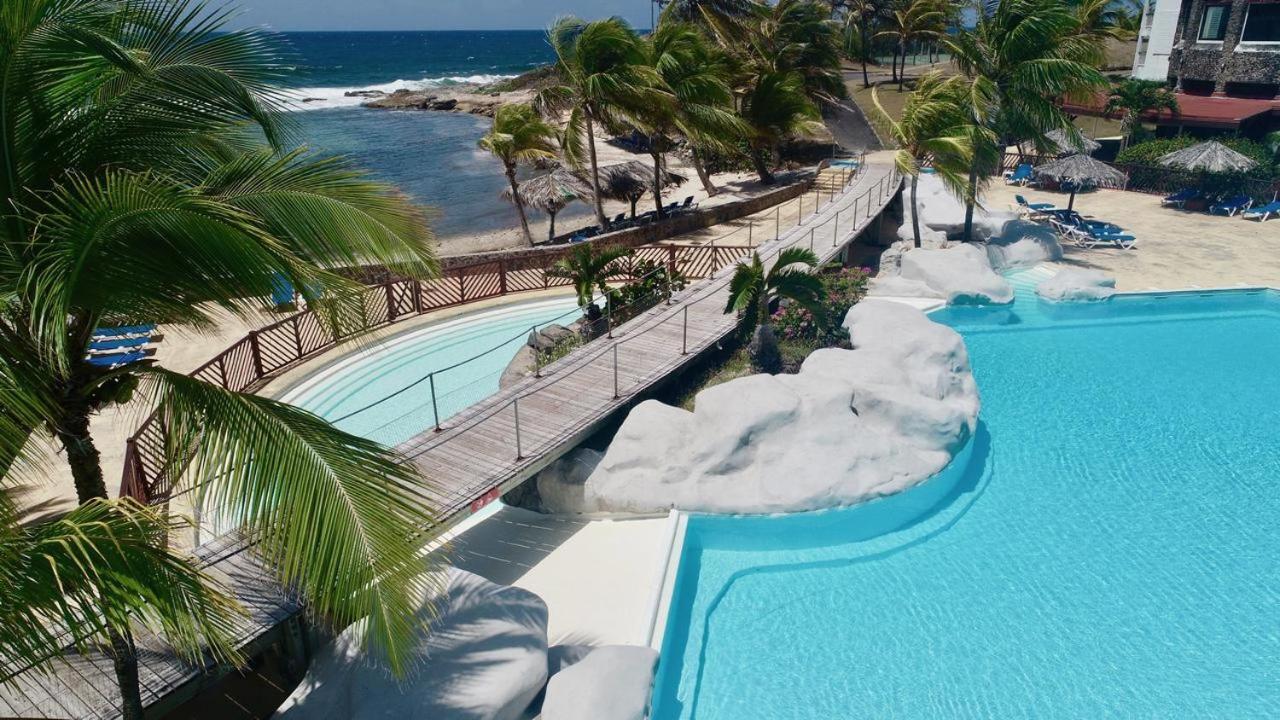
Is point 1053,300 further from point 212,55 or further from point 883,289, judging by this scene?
point 212,55

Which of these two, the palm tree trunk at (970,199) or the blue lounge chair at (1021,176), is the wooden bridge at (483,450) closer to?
the palm tree trunk at (970,199)

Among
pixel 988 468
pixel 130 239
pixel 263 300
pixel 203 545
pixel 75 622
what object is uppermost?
pixel 130 239

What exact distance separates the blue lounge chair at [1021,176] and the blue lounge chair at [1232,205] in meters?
6.25

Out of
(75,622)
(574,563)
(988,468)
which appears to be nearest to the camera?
A: (75,622)

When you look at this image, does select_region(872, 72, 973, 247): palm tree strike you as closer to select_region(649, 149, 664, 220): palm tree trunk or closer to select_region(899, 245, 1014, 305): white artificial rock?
select_region(899, 245, 1014, 305): white artificial rock

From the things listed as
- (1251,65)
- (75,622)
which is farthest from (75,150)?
(1251,65)

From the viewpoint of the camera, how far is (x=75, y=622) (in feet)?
13.2

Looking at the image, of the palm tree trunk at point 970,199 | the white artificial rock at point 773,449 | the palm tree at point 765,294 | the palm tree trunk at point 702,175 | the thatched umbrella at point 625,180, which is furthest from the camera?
the palm tree trunk at point 702,175

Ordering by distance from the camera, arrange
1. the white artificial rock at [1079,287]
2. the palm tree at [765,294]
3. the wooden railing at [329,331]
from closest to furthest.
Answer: the wooden railing at [329,331] → the palm tree at [765,294] → the white artificial rock at [1079,287]

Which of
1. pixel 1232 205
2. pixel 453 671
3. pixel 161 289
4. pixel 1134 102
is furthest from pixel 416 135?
pixel 161 289

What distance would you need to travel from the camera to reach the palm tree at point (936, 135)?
20547 mm

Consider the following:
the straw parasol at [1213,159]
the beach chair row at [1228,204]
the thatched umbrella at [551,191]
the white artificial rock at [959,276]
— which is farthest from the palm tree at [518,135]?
the beach chair row at [1228,204]

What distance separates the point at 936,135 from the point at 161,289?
66.2 ft

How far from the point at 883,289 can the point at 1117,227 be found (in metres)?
9.94
